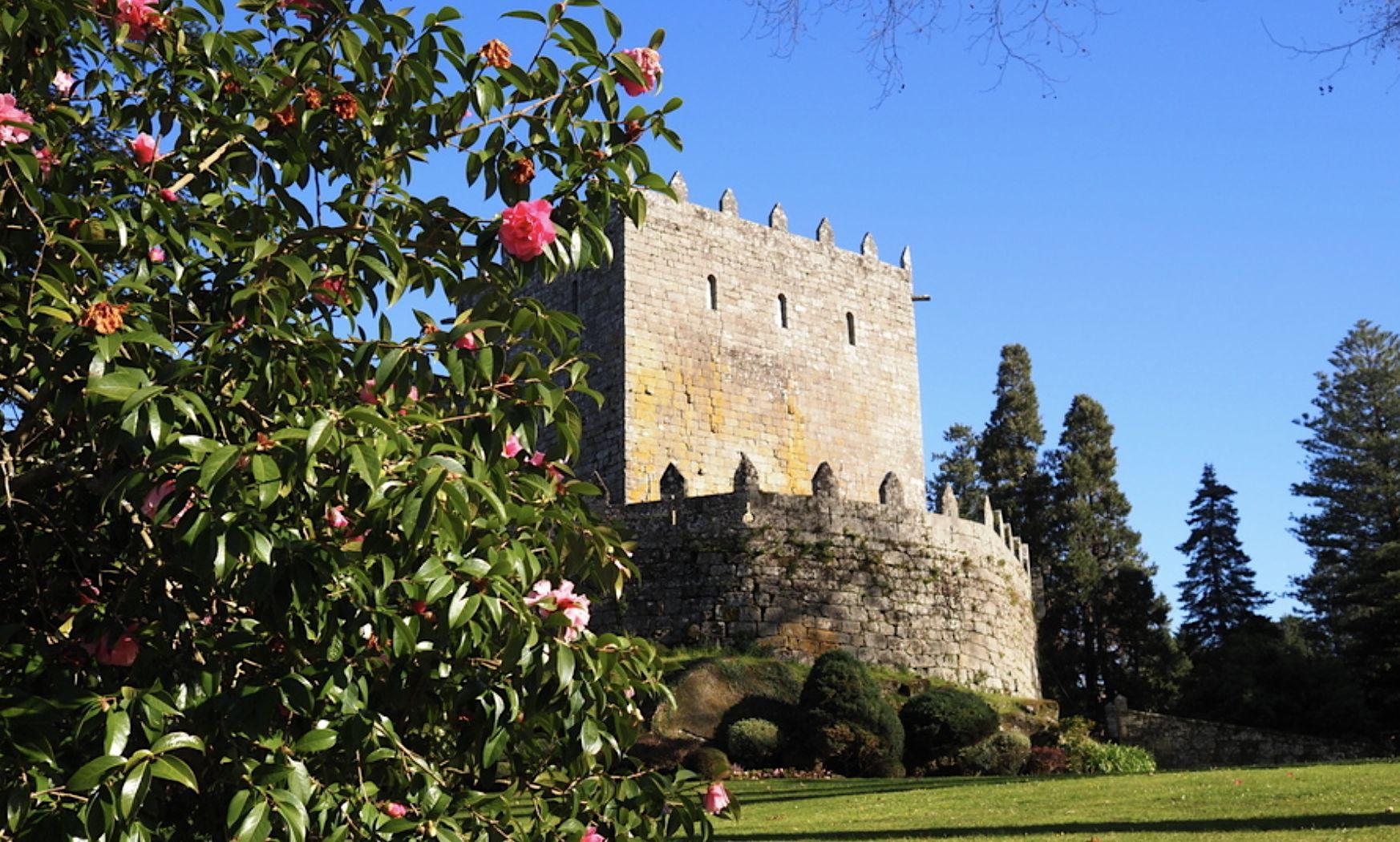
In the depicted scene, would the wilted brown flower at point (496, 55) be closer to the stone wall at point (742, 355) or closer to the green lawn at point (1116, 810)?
the green lawn at point (1116, 810)

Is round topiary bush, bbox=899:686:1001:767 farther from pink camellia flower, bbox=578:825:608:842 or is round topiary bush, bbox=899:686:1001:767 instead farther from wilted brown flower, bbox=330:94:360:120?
wilted brown flower, bbox=330:94:360:120

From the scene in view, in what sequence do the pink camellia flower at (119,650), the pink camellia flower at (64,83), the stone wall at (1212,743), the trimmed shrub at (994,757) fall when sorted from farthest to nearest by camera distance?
1. the stone wall at (1212,743)
2. the trimmed shrub at (994,757)
3. the pink camellia flower at (64,83)
4. the pink camellia flower at (119,650)

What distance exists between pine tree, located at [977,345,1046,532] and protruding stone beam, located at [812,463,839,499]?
18858mm

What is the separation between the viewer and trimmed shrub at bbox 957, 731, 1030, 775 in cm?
1978

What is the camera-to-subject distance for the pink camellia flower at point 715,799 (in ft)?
17.2

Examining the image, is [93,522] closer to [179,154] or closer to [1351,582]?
[179,154]

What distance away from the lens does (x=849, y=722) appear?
1955 centimetres

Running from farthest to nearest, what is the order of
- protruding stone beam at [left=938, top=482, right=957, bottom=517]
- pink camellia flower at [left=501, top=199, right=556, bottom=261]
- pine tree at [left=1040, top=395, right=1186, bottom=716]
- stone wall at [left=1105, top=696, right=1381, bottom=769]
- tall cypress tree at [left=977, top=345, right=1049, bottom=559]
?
1. tall cypress tree at [left=977, top=345, right=1049, bottom=559]
2. pine tree at [left=1040, top=395, right=1186, bottom=716]
3. stone wall at [left=1105, top=696, right=1381, bottom=769]
4. protruding stone beam at [left=938, top=482, right=957, bottom=517]
5. pink camellia flower at [left=501, top=199, right=556, bottom=261]

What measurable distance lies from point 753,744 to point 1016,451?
1053 inches

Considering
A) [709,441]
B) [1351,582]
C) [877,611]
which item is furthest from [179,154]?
Result: [1351,582]

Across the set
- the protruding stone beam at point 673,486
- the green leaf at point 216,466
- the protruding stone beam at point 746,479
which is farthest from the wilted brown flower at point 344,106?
the protruding stone beam at point 673,486

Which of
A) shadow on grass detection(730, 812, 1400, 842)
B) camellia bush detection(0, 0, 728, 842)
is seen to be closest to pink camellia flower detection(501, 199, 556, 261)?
camellia bush detection(0, 0, 728, 842)

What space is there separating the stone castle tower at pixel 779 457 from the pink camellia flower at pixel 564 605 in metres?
17.9

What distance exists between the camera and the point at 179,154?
18.7 feet
